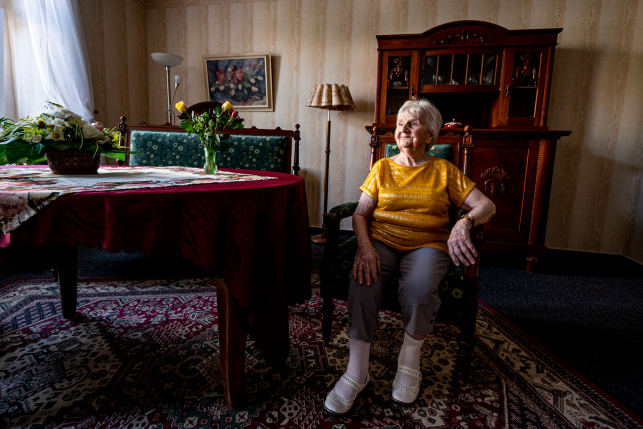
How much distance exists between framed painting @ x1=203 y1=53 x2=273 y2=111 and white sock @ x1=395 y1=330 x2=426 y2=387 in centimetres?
348

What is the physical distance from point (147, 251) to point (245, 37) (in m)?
3.91

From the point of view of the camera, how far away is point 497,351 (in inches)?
65.1

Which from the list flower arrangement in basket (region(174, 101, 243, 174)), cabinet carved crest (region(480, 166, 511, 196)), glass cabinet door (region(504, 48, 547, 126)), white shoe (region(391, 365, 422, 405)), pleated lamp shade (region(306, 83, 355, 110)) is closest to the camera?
white shoe (region(391, 365, 422, 405))

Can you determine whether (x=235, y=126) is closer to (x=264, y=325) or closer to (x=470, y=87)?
(x=264, y=325)

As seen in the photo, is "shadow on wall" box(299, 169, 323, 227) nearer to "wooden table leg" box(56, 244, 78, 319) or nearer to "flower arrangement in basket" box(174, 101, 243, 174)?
"flower arrangement in basket" box(174, 101, 243, 174)

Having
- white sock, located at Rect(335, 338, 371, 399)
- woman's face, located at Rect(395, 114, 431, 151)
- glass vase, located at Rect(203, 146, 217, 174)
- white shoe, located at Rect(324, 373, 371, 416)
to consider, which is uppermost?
woman's face, located at Rect(395, 114, 431, 151)

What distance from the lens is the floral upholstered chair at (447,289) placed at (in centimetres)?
133

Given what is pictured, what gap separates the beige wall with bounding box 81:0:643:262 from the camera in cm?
338

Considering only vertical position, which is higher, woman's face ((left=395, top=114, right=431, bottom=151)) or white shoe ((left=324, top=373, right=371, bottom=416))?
woman's face ((left=395, top=114, right=431, bottom=151))

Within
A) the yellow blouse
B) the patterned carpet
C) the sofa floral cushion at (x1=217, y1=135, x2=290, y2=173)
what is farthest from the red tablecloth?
the sofa floral cushion at (x1=217, y1=135, x2=290, y2=173)

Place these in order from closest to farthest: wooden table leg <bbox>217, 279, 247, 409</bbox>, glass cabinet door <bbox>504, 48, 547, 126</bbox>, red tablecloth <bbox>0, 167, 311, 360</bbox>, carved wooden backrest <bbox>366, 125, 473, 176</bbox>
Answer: red tablecloth <bbox>0, 167, 311, 360</bbox> → wooden table leg <bbox>217, 279, 247, 409</bbox> → carved wooden backrest <bbox>366, 125, 473, 176</bbox> → glass cabinet door <bbox>504, 48, 547, 126</bbox>

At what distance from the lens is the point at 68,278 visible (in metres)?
1.80

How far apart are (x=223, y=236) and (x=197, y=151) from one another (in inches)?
78.8

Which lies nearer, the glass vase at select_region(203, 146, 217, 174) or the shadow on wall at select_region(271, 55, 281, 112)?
the glass vase at select_region(203, 146, 217, 174)
